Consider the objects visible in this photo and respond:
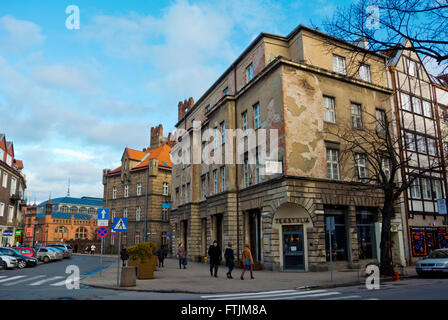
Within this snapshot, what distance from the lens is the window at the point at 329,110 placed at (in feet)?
78.3

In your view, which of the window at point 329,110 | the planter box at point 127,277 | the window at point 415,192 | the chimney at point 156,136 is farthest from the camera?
the chimney at point 156,136

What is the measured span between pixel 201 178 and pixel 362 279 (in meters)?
20.8

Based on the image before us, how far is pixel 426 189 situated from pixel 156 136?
168ft

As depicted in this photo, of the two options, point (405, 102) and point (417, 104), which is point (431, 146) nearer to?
point (417, 104)

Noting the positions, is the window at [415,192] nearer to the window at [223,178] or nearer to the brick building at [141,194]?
the window at [223,178]

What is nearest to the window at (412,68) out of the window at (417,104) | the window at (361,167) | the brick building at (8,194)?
the window at (417,104)

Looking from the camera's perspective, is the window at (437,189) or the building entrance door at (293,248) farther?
the window at (437,189)

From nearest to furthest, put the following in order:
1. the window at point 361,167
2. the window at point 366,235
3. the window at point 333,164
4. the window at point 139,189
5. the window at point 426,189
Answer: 1. the window at point 333,164
2. the window at point 366,235
3. the window at point 361,167
4. the window at point 426,189
5. the window at point 139,189

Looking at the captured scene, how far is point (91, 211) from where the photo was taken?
122 metres

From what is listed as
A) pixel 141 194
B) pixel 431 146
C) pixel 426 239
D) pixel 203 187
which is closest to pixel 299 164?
pixel 426 239

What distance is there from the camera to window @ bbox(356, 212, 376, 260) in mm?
23375

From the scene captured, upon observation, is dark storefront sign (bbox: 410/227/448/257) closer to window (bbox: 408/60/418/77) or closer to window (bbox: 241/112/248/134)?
window (bbox: 408/60/418/77)

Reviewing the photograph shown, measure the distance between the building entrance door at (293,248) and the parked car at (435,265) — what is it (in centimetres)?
603
